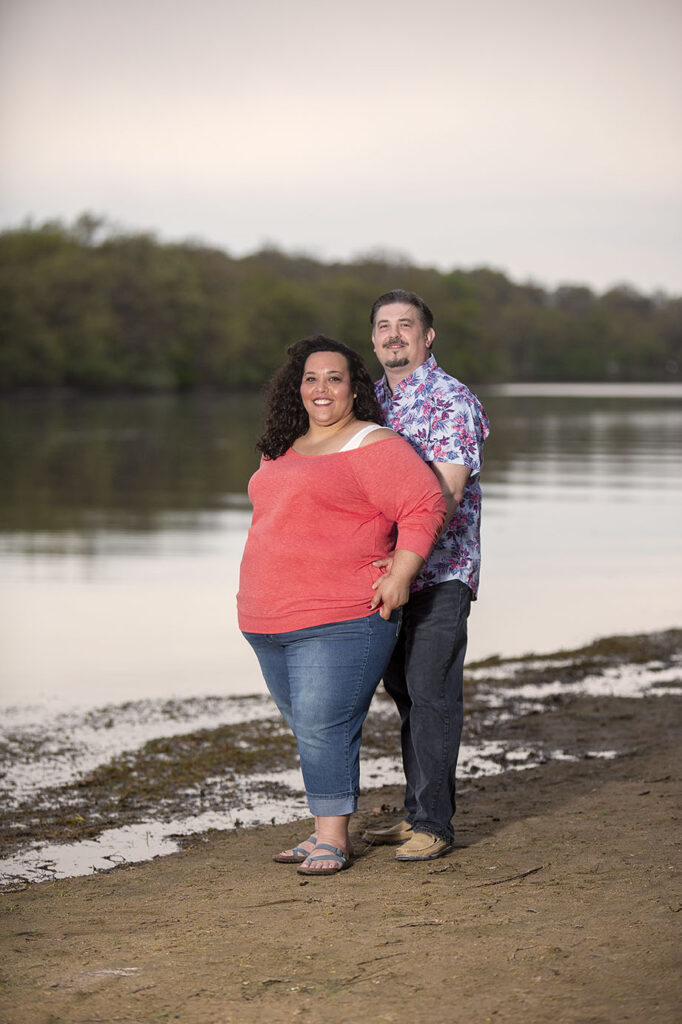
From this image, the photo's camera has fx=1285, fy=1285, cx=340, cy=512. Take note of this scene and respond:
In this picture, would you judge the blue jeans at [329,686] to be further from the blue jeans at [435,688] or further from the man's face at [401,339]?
the man's face at [401,339]

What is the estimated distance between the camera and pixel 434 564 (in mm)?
4488

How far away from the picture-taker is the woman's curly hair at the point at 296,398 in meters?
4.32

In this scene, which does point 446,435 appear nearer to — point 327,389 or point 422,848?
point 327,389

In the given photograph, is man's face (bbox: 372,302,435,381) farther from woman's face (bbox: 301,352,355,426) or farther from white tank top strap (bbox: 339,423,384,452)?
white tank top strap (bbox: 339,423,384,452)

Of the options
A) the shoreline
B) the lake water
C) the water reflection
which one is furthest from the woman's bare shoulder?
the water reflection

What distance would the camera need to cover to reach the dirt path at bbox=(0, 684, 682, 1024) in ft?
10.4

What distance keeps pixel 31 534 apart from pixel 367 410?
12.1 m

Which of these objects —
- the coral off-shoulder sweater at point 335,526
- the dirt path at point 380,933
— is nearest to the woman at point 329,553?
the coral off-shoulder sweater at point 335,526

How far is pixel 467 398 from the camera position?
14.7 ft

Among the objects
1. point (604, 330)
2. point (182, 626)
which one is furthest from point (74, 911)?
point (604, 330)

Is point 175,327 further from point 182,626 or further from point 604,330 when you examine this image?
point 182,626

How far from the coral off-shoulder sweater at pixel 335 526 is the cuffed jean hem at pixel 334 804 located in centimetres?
62

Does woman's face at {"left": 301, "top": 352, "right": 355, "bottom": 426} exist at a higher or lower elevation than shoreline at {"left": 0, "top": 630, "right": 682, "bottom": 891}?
higher

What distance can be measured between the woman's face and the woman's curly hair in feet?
0.10
